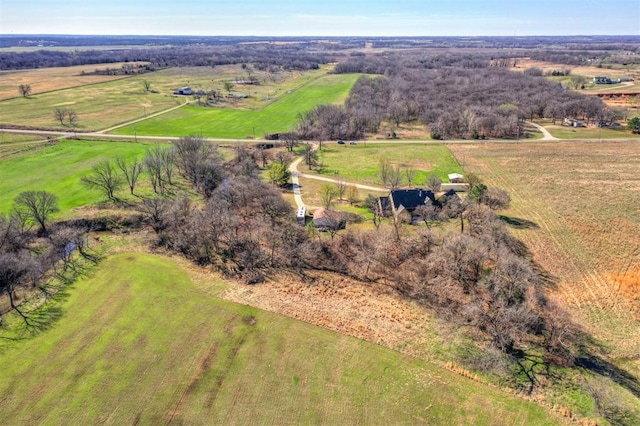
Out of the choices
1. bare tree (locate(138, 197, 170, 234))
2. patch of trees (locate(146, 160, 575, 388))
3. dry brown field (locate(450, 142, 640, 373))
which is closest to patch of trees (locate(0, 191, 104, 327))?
bare tree (locate(138, 197, 170, 234))

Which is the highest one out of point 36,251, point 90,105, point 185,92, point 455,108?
point 185,92

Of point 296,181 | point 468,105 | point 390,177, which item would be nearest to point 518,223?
point 390,177

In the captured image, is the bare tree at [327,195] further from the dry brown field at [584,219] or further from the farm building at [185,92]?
the farm building at [185,92]

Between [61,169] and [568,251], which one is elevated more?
[61,169]

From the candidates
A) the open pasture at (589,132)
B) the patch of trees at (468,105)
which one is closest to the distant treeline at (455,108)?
the patch of trees at (468,105)

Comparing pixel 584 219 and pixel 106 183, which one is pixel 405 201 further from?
pixel 106 183

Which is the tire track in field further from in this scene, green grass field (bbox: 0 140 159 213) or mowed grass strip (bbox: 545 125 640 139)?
green grass field (bbox: 0 140 159 213)
